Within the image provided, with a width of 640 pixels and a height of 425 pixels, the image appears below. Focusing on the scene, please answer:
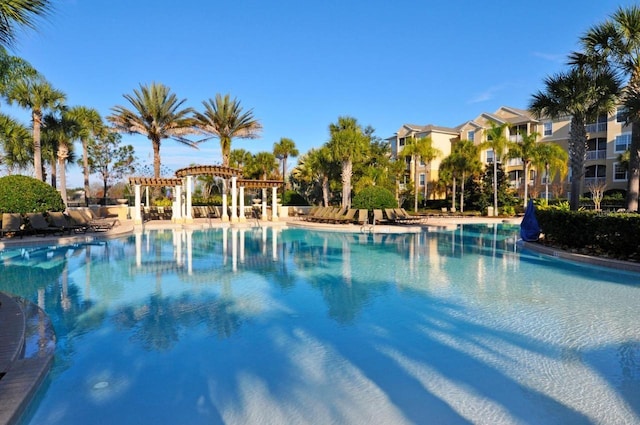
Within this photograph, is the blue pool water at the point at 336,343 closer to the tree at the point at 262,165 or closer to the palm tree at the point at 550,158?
the palm tree at the point at 550,158

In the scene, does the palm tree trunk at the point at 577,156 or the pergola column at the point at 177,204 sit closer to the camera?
the palm tree trunk at the point at 577,156

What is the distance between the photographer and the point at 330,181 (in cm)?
3831

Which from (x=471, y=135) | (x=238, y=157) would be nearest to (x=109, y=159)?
(x=238, y=157)

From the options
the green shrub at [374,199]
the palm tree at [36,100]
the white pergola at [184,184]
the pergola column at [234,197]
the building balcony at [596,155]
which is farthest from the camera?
the building balcony at [596,155]

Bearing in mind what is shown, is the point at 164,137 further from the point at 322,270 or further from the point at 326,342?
the point at 326,342

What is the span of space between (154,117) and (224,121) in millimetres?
5103

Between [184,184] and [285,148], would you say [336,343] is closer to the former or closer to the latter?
[184,184]

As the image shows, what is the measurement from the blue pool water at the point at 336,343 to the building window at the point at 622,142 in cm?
3395

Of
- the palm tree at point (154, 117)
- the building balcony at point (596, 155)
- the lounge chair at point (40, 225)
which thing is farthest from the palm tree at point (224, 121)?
the building balcony at point (596, 155)

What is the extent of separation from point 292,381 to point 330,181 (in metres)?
33.9

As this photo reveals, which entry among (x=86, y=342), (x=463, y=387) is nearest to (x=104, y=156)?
(x=86, y=342)

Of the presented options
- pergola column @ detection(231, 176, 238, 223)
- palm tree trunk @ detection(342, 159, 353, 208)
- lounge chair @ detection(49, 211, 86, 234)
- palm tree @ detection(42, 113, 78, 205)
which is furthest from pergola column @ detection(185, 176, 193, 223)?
palm tree trunk @ detection(342, 159, 353, 208)

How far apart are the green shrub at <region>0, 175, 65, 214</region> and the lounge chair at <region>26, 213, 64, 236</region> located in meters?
1.39

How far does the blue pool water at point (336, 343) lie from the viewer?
4199 millimetres
